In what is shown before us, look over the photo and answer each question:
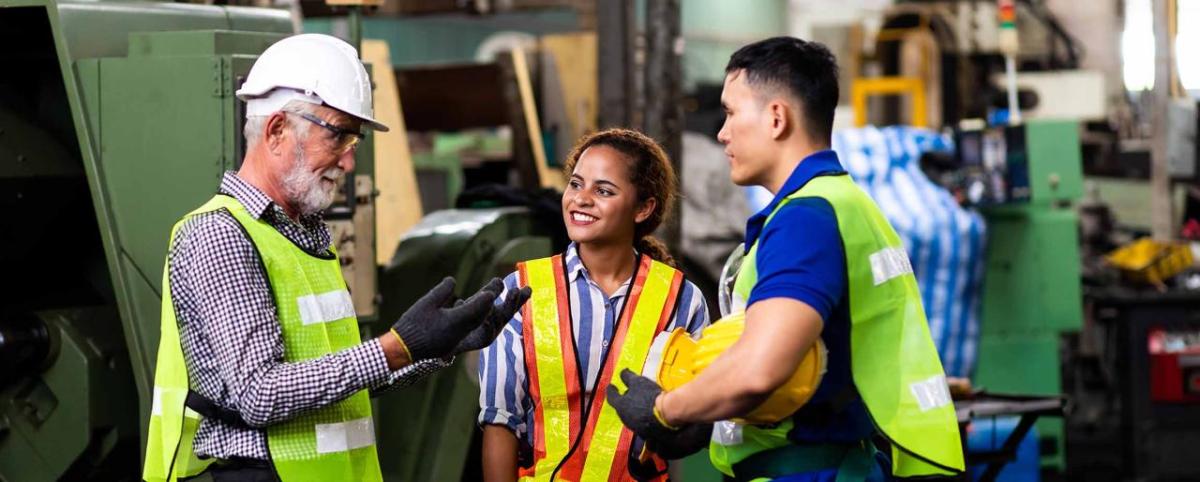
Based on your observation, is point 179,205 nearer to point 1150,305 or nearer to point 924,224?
point 924,224

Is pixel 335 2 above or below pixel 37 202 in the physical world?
above

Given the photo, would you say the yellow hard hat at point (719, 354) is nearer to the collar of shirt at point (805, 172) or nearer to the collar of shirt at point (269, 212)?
the collar of shirt at point (805, 172)

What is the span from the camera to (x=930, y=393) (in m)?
2.68

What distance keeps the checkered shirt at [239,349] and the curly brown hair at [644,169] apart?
0.93m

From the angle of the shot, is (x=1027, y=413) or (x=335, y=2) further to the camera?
(x=1027, y=413)

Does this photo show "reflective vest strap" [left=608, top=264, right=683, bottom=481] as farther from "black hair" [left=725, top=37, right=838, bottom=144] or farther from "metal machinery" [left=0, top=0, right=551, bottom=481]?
"metal machinery" [left=0, top=0, right=551, bottom=481]

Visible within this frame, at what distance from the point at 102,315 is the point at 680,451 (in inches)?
87.0

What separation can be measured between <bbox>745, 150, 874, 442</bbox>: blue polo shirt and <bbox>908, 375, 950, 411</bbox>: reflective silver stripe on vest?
0.11m

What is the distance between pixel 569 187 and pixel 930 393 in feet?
3.68

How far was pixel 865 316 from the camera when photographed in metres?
2.66

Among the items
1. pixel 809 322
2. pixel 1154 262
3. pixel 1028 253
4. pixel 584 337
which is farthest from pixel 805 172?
pixel 1154 262

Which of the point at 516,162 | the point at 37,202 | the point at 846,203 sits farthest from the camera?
the point at 516,162

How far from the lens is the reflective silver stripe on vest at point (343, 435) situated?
9.45 ft

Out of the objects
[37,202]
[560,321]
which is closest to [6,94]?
[37,202]
